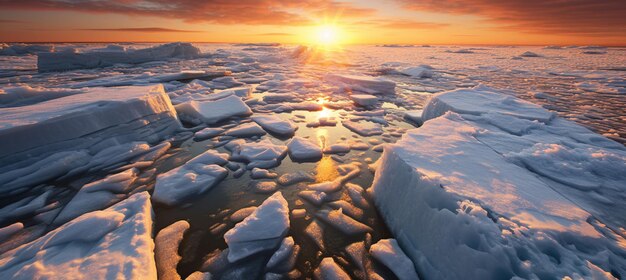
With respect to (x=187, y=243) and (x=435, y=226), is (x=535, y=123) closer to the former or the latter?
(x=435, y=226)

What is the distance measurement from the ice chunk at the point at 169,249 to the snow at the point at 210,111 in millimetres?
3246

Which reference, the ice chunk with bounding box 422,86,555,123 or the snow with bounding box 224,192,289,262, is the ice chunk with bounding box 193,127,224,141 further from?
the ice chunk with bounding box 422,86,555,123

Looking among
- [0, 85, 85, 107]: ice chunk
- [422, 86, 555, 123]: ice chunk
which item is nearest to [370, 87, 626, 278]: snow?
→ [422, 86, 555, 123]: ice chunk

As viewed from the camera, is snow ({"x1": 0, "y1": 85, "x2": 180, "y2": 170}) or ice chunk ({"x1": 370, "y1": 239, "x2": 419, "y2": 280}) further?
snow ({"x1": 0, "y1": 85, "x2": 180, "y2": 170})

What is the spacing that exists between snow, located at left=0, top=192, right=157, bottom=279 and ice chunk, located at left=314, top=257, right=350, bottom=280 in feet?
3.57

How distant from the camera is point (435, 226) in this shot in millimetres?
1688

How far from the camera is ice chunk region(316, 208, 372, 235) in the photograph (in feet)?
7.24

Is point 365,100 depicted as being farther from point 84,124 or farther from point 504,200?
point 84,124

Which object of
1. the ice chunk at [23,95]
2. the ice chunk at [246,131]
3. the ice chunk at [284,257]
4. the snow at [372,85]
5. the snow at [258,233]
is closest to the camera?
the ice chunk at [284,257]

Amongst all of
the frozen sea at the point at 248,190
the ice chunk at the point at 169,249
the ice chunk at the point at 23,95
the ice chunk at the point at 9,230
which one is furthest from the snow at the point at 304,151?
the ice chunk at the point at 23,95

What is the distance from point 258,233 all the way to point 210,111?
3981mm

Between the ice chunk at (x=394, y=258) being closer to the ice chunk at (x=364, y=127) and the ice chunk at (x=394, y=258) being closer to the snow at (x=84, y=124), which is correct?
→ the ice chunk at (x=364, y=127)

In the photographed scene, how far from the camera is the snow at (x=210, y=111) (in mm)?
5117

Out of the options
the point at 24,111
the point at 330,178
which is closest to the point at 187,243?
the point at 330,178
